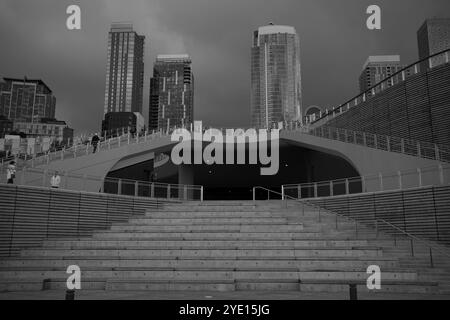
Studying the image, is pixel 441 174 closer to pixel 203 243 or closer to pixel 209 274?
pixel 203 243

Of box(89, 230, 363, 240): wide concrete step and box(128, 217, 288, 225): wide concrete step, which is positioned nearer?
box(89, 230, 363, 240): wide concrete step

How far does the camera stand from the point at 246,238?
15.6 m

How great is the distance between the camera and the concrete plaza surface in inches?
385

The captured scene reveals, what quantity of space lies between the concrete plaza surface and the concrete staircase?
559 mm

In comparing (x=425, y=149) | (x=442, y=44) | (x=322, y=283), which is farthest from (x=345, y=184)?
(x=442, y=44)

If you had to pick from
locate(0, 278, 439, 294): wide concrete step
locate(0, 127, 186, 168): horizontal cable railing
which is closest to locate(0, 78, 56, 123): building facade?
locate(0, 127, 186, 168): horizontal cable railing

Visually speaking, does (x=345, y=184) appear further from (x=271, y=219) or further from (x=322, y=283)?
(x=322, y=283)

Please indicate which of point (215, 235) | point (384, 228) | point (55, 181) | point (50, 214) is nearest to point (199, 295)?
point (215, 235)

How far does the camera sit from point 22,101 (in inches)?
7096

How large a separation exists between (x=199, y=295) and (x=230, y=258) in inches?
140

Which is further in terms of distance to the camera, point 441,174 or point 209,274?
point 441,174

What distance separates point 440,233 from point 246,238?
7210mm

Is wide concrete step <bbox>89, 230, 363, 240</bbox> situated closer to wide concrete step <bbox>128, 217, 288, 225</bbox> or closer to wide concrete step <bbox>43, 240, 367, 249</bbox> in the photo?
wide concrete step <bbox>43, 240, 367, 249</bbox>

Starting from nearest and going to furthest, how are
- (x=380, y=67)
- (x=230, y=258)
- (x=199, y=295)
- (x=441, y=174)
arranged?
(x=199, y=295) → (x=230, y=258) → (x=441, y=174) → (x=380, y=67)
